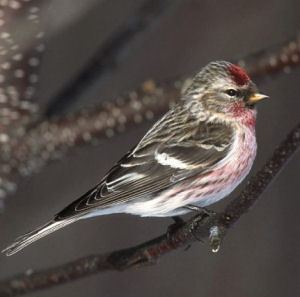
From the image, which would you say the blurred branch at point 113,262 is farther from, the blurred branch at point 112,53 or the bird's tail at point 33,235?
the blurred branch at point 112,53

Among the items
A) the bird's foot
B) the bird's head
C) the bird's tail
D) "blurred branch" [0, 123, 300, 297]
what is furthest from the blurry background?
"blurred branch" [0, 123, 300, 297]

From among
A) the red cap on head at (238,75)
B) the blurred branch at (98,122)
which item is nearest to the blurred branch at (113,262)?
the blurred branch at (98,122)

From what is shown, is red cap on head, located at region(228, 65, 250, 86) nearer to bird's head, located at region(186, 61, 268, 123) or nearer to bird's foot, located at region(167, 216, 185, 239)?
bird's head, located at region(186, 61, 268, 123)

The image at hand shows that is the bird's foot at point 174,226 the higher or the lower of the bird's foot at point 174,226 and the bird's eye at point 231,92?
the lower

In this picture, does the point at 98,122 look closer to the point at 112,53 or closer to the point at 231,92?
the point at 112,53

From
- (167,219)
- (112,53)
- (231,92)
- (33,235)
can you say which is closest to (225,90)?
(231,92)

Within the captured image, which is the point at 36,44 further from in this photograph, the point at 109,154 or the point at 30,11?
the point at 109,154
